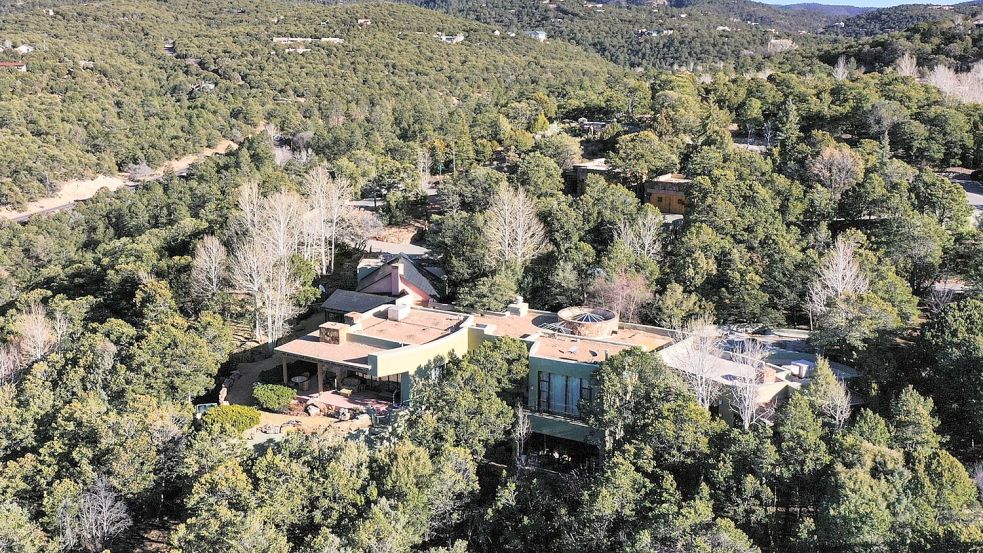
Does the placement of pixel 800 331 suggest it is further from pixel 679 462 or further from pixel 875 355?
pixel 679 462

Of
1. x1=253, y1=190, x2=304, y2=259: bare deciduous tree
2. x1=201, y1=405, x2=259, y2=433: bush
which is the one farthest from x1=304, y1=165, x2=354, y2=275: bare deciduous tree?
x1=201, y1=405, x2=259, y2=433: bush

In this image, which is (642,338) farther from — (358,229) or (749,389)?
(358,229)

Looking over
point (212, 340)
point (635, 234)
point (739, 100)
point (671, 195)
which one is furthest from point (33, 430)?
point (739, 100)

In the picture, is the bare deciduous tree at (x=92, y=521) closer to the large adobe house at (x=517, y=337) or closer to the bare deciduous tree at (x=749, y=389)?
the large adobe house at (x=517, y=337)

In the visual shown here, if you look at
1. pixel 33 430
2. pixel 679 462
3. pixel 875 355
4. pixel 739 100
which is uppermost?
pixel 739 100

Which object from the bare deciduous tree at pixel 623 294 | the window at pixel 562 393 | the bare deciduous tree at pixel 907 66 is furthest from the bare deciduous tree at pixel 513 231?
the bare deciduous tree at pixel 907 66

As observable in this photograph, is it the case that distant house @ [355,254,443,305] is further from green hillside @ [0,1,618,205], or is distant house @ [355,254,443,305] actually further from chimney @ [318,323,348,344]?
green hillside @ [0,1,618,205]
